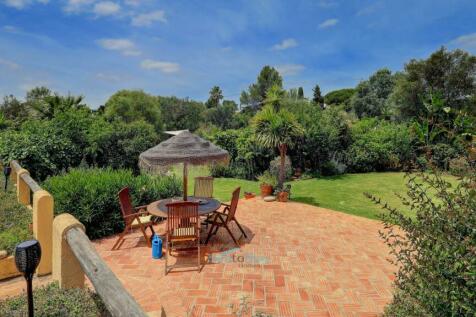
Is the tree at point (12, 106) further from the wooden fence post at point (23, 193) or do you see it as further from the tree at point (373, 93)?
the tree at point (373, 93)

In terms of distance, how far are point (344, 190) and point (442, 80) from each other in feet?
46.9

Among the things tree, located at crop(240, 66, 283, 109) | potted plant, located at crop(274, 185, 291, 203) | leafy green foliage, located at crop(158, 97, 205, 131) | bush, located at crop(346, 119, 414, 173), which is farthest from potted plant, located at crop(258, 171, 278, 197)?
tree, located at crop(240, 66, 283, 109)

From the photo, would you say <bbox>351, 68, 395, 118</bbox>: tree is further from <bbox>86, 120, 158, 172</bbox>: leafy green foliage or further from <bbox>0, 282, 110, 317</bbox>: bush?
<bbox>0, 282, 110, 317</bbox>: bush

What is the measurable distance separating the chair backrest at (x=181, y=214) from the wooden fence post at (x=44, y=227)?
70.8 inches

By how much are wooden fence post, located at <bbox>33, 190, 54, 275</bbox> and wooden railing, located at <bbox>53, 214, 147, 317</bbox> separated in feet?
2.95

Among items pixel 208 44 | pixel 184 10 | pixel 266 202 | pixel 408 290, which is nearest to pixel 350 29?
pixel 208 44

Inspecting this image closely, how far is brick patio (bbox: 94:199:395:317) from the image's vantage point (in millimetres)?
3830

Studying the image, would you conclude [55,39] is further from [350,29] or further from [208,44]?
[350,29]

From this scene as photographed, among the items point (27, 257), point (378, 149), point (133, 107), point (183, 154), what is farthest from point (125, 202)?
point (133, 107)

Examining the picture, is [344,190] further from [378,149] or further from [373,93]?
[373,93]

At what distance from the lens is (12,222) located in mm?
5637

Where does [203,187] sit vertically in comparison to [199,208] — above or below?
above

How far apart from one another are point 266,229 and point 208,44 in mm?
8622

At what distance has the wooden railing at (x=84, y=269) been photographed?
70.2 inches
